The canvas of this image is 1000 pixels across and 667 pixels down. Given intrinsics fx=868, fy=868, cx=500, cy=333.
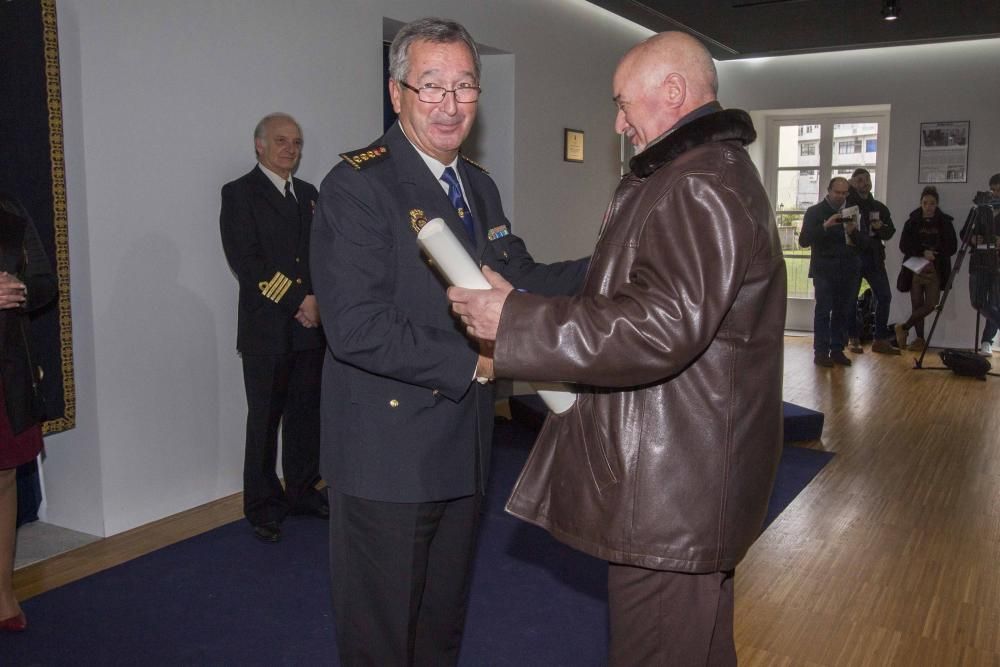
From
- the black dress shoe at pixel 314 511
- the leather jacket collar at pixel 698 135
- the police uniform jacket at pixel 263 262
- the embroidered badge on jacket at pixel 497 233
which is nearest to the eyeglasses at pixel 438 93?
the embroidered badge on jacket at pixel 497 233

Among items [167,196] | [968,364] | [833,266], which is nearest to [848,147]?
[833,266]

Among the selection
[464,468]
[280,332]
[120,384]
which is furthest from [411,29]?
[120,384]

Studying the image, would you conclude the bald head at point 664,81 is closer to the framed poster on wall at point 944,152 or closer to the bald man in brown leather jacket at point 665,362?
the bald man in brown leather jacket at point 665,362

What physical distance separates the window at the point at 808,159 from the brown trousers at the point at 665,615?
9.06 meters

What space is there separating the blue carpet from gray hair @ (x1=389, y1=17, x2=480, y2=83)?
179 cm

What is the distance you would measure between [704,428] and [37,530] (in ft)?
11.0

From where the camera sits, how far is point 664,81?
1.54 m

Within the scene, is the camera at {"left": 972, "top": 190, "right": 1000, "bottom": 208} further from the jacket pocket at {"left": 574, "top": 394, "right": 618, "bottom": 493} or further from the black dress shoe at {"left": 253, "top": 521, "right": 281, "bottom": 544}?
the jacket pocket at {"left": 574, "top": 394, "right": 618, "bottom": 493}

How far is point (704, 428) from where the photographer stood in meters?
1.50

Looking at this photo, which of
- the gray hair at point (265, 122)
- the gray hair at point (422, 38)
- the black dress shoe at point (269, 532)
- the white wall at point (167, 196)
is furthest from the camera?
the gray hair at point (265, 122)

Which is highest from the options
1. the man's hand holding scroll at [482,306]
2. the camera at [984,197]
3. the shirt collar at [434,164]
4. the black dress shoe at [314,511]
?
the camera at [984,197]

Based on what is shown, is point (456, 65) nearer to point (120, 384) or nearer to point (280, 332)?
point (280, 332)

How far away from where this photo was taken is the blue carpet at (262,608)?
2.72m

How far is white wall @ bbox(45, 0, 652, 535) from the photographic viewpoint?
356cm
